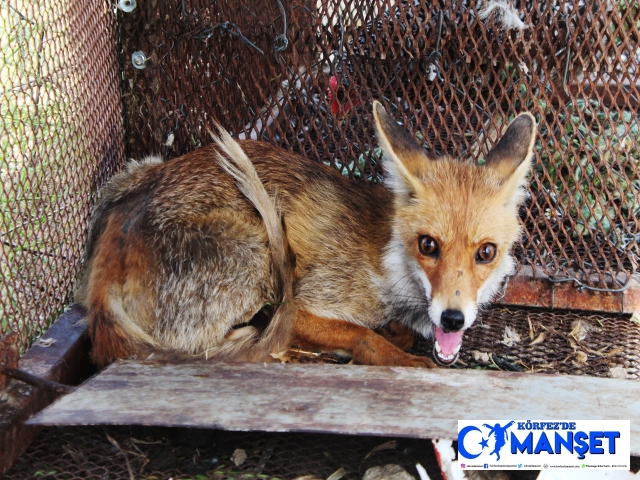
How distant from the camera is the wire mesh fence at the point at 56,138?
10.2 feet

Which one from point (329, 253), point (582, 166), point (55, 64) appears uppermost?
point (55, 64)

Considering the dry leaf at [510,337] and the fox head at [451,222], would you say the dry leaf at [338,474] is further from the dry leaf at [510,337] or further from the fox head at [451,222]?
the dry leaf at [510,337]

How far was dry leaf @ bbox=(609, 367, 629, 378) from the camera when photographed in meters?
3.18

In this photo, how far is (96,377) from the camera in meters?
2.73

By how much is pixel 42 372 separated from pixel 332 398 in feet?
4.43

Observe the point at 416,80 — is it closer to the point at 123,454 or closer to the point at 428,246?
the point at 428,246

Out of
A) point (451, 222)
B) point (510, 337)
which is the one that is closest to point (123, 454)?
point (451, 222)

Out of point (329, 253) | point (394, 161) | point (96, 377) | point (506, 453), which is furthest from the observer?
point (329, 253)

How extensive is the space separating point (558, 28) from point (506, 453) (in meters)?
2.34

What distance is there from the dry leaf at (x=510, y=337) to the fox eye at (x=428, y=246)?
89cm

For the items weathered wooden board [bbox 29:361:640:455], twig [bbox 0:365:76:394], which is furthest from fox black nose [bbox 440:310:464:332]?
twig [bbox 0:365:76:394]

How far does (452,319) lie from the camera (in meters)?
2.72

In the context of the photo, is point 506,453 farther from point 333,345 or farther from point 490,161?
point 490,161

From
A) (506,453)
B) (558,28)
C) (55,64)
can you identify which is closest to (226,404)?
(506,453)
